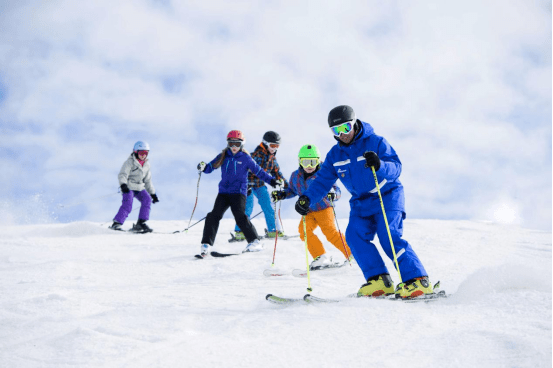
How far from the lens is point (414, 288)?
11.1 feet

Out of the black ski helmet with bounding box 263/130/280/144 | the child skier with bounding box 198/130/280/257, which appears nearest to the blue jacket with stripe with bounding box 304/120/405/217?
the child skier with bounding box 198/130/280/257

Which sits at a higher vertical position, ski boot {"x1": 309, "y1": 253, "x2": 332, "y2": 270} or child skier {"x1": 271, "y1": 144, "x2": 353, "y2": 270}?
child skier {"x1": 271, "y1": 144, "x2": 353, "y2": 270}

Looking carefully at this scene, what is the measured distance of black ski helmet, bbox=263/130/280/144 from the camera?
30.1ft

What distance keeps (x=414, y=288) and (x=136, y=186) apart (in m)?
8.32

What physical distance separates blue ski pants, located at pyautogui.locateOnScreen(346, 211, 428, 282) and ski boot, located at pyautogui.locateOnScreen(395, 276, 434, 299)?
1.7 inches

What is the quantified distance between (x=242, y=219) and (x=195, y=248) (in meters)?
1.13

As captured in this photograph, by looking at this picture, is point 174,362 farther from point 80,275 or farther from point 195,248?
point 195,248

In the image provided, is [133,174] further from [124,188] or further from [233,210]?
[233,210]

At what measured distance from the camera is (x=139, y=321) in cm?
280

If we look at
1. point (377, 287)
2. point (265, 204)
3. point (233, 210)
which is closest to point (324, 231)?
point (233, 210)

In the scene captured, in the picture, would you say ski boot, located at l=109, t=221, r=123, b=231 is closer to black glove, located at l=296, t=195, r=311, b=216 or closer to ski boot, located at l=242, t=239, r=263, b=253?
ski boot, located at l=242, t=239, r=263, b=253

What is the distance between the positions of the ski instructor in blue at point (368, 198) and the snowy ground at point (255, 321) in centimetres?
41

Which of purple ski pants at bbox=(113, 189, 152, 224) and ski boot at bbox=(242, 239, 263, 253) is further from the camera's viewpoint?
purple ski pants at bbox=(113, 189, 152, 224)

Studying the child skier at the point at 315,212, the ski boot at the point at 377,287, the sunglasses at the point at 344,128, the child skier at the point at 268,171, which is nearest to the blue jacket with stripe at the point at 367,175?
the sunglasses at the point at 344,128
